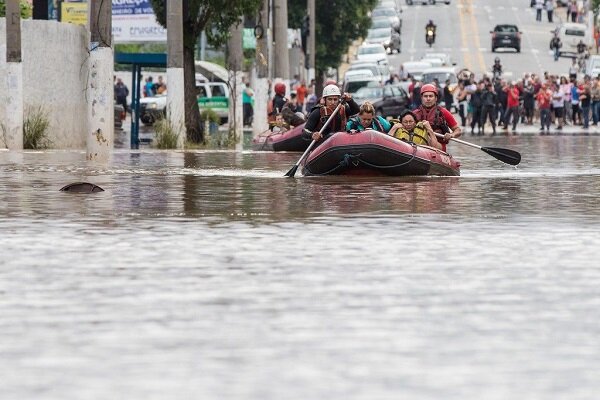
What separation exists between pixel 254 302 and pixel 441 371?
2.69 m

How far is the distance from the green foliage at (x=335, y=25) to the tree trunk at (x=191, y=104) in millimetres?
39272

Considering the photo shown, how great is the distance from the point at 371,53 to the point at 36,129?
65.6 meters

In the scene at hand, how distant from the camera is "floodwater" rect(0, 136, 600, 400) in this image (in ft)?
27.9

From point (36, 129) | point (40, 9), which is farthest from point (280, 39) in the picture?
point (36, 129)

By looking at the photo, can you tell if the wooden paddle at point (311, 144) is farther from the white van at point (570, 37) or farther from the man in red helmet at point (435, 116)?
the white van at point (570, 37)

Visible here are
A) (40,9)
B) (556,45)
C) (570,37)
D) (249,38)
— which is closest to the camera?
(40,9)

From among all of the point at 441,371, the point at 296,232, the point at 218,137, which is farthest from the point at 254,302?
the point at 218,137

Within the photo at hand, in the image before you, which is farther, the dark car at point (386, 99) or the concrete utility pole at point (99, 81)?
the dark car at point (386, 99)

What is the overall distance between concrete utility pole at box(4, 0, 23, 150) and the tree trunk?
6561mm

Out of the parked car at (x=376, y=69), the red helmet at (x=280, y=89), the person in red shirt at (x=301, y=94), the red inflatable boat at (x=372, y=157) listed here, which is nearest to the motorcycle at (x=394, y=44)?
the parked car at (x=376, y=69)

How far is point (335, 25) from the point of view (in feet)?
277

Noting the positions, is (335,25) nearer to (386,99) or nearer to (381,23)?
(386,99)

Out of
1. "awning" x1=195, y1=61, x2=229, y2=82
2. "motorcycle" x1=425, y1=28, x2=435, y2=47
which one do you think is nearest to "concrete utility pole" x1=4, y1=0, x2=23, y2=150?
"awning" x1=195, y1=61, x2=229, y2=82

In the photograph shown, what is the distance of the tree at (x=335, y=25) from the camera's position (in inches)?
3310
